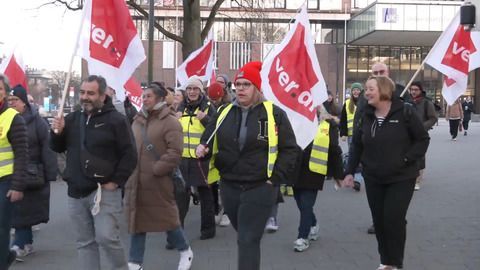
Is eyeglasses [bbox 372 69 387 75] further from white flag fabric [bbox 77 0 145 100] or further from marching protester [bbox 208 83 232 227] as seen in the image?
white flag fabric [bbox 77 0 145 100]

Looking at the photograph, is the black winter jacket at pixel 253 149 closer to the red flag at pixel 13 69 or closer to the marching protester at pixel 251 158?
the marching protester at pixel 251 158

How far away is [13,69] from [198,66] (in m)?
3.64

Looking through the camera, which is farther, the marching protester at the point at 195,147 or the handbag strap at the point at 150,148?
the marching protester at the point at 195,147

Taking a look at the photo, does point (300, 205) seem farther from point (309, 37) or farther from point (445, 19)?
point (445, 19)

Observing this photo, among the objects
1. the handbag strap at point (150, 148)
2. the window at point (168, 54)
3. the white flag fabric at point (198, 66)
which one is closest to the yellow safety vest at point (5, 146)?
the handbag strap at point (150, 148)

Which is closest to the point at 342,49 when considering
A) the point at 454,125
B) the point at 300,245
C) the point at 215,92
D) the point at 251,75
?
the point at 454,125

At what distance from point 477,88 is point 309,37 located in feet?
192

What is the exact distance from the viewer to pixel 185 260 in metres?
5.78

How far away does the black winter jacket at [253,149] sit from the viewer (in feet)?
15.2

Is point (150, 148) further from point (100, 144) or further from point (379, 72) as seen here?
point (379, 72)

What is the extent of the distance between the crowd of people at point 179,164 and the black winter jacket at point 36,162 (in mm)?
11

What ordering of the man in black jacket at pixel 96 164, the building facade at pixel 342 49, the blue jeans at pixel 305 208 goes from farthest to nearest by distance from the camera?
the building facade at pixel 342 49, the blue jeans at pixel 305 208, the man in black jacket at pixel 96 164

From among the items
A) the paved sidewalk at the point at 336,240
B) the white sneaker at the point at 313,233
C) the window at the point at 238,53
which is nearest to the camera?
the paved sidewalk at the point at 336,240

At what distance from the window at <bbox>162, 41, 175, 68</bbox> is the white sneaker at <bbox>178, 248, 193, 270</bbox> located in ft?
173
